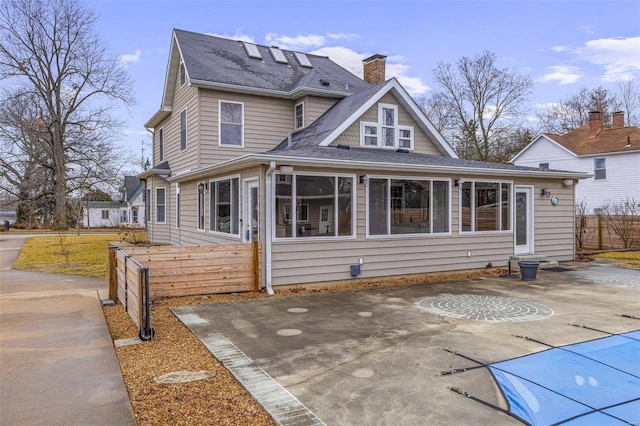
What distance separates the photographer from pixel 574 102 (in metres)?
34.4

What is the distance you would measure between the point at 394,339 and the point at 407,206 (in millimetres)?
5008

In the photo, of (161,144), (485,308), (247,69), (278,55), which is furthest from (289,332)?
(161,144)

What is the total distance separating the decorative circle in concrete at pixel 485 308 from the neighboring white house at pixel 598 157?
64.5 ft

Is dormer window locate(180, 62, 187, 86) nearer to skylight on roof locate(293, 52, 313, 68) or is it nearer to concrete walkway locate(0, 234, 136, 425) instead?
skylight on roof locate(293, 52, 313, 68)

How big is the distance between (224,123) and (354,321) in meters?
9.26

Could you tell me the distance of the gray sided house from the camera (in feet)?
28.7

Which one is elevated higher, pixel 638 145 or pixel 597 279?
pixel 638 145

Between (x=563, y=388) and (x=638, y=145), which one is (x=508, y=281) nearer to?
(x=563, y=388)

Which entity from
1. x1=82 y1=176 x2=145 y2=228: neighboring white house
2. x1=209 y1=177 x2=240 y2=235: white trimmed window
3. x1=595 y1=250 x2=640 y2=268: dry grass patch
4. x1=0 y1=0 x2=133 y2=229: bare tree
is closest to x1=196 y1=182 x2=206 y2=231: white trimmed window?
x1=209 y1=177 x2=240 y2=235: white trimmed window

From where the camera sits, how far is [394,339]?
5.39 meters

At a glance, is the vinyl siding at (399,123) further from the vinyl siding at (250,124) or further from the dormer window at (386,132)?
the vinyl siding at (250,124)

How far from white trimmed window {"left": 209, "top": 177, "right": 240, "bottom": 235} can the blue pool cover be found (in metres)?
6.87

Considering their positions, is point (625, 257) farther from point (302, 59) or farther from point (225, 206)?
point (302, 59)

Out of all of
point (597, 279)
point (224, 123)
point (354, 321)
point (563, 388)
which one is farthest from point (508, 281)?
point (224, 123)
